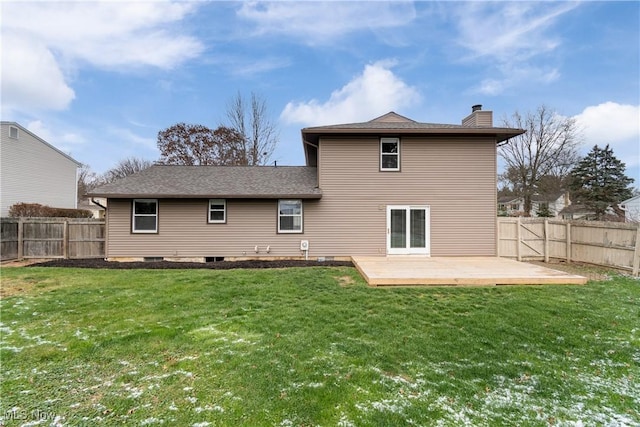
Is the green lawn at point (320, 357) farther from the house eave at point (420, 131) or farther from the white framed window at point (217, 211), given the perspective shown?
the house eave at point (420, 131)

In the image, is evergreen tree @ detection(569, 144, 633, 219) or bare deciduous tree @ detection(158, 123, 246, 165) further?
evergreen tree @ detection(569, 144, 633, 219)

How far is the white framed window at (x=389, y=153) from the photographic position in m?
10.6

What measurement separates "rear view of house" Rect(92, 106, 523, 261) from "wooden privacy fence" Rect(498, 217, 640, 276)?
33.5 inches

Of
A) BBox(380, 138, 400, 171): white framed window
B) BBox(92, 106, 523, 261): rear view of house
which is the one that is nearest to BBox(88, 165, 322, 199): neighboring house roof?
BBox(92, 106, 523, 261): rear view of house

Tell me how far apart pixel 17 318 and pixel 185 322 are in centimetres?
268

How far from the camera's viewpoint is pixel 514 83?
1523cm

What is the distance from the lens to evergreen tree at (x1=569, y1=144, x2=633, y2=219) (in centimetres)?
2556

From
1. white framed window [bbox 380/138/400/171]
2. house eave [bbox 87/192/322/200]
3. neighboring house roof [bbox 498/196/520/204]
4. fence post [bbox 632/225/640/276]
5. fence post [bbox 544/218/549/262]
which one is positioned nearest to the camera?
fence post [bbox 632/225/640/276]

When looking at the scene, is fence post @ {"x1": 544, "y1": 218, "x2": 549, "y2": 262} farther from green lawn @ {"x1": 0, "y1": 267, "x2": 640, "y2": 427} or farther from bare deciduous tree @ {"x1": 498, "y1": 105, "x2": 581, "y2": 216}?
bare deciduous tree @ {"x1": 498, "y1": 105, "x2": 581, "y2": 216}

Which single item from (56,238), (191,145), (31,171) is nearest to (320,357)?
(56,238)

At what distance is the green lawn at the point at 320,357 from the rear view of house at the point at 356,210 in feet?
13.6

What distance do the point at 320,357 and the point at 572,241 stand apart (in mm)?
10757

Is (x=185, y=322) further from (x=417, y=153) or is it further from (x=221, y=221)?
(x=417, y=153)

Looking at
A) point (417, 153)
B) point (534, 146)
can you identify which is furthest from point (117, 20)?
point (534, 146)
